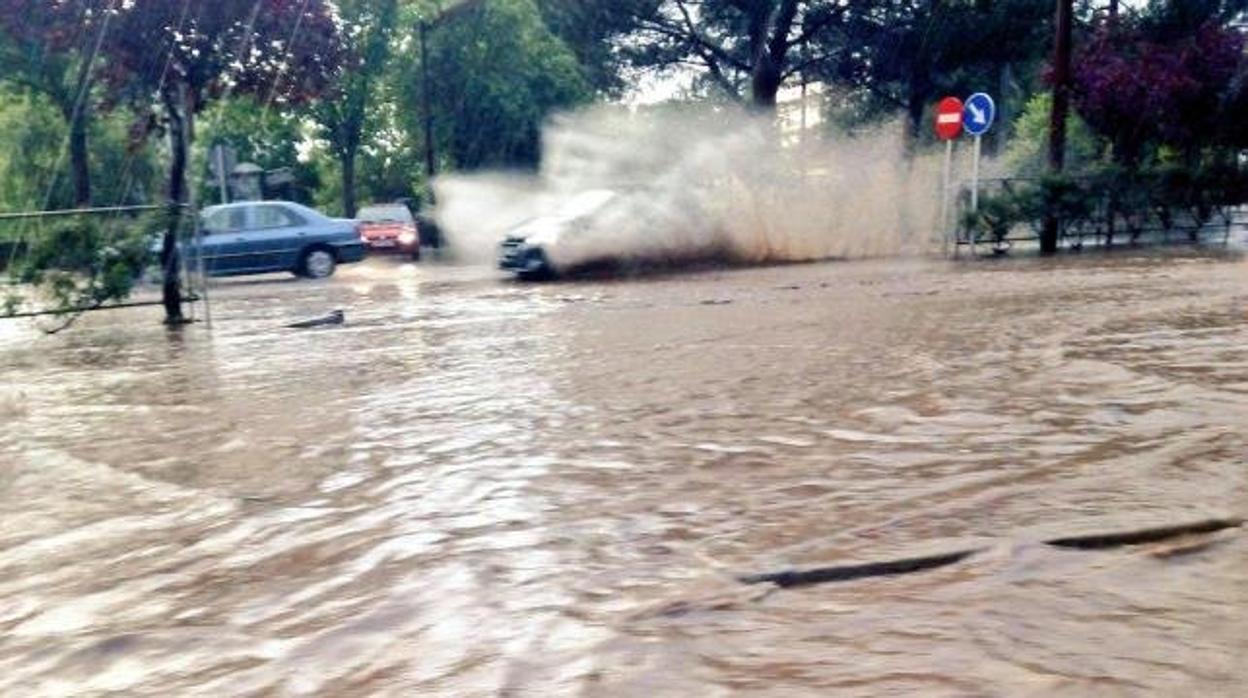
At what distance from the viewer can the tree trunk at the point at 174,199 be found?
12188 millimetres

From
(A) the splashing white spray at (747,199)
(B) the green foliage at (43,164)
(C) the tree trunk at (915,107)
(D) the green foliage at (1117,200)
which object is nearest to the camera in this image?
(A) the splashing white spray at (747,199)

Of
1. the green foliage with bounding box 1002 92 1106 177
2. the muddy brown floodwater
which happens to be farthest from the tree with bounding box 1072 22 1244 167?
the muddy brown floodwater

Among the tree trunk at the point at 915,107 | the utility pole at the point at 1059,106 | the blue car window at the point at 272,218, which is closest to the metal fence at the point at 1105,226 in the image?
the utility pole at the point at 1059,106

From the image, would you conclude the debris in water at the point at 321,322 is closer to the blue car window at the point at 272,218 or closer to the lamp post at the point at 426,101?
the blue car window at the point at 272,218

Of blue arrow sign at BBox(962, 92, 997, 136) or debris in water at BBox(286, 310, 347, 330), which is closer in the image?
debris in water at BBox(286, 310, 347, 330)

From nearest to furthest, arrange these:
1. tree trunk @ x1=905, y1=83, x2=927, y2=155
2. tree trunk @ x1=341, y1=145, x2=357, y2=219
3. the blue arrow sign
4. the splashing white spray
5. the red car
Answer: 1. the splashing white spray
2. the blue arrow sign
3. the red car
4. tree trunk @ x1=905, y1=83, x2=927, y2=155
5. tree trunk @ x1=341, y1=145, x2=357, y2=219

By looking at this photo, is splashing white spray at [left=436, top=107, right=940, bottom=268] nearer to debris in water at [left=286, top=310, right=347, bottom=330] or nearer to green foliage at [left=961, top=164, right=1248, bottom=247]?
green foliage at [left=961, top=164, right=1248, bottom=247]

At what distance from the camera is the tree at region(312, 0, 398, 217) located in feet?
119

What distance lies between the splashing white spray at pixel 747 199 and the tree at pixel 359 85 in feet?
41.2

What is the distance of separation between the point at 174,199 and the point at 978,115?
11.7 meters

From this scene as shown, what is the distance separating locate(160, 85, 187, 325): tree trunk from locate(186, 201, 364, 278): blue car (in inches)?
284

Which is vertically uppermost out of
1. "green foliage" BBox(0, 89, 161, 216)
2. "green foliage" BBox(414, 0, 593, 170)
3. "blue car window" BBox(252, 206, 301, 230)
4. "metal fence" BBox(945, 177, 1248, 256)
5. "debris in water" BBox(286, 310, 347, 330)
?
"green foliage" BBox(414, 0, 593, 170)

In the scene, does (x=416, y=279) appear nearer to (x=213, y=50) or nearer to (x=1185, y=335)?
(x=213, y=50)

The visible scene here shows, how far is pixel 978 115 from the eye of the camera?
18.6 meters
